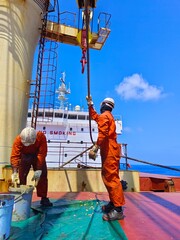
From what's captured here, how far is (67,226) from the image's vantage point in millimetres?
2742

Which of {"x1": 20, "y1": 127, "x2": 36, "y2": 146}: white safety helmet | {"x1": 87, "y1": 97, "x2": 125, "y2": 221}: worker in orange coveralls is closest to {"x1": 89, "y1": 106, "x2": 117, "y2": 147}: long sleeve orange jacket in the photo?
{"x1": 87, "y1": 97, "x2": 125, "y2": 221}: worker in orange coveralls

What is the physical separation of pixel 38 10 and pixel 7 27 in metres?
1.47

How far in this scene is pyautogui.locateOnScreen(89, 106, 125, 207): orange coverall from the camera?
9.80 feet

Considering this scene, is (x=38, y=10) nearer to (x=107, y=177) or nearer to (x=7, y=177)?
(x=7, y=177)

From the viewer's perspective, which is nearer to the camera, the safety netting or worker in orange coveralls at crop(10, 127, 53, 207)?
the safety netting

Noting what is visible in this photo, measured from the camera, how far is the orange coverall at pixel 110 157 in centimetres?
299

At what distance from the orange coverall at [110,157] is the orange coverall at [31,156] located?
1.09m

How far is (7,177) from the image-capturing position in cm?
573

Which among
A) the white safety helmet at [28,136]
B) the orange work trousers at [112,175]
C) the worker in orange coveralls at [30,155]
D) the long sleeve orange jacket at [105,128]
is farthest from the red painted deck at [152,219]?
the white safety helmet at [28,136]

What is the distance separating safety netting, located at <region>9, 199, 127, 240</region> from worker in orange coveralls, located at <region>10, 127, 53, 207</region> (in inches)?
20.1

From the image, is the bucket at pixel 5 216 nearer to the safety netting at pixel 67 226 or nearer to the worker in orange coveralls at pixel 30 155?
the safety netting at pixel 67 226

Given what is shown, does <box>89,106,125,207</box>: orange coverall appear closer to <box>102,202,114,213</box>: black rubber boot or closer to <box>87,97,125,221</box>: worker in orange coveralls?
<box>87,97,125,221</box>: worker in orange coveralls

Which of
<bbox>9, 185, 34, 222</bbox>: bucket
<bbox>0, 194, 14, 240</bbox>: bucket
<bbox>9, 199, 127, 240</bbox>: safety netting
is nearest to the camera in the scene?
<bbox>0, 194, 14, 240</bbox>: bucket

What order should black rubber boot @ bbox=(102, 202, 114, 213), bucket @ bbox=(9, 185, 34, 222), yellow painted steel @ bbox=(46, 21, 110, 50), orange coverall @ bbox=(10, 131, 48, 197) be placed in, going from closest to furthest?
1. bucket @ bbox=(9, 185, 34, 222)
2. black rubber boot @ bbox=(102, 202, 114, 213)
3. orange coverall @ bbox=(10, 131, 48, 197)
4. yellow painted steel @ bbox=(46, 21, 110, 50)
